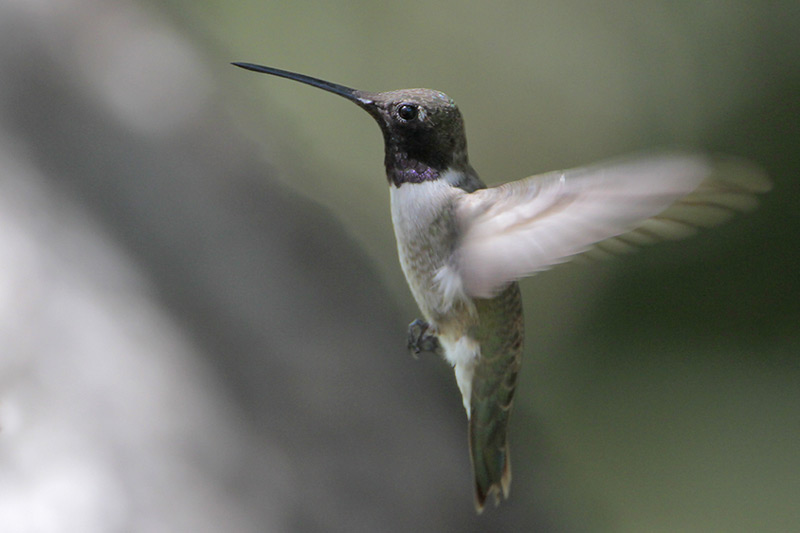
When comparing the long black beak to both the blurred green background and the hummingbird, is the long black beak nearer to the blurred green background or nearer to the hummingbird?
the hummingbird

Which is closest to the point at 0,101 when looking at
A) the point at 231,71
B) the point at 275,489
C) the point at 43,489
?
the point at 231,71

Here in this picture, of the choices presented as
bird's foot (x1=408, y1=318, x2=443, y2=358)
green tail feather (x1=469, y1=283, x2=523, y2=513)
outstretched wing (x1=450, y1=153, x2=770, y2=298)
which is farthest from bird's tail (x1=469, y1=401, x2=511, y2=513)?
outstretched wing (x1=450, y1=153, x2=770, y2=298)

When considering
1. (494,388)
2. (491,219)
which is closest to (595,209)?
(491,219)

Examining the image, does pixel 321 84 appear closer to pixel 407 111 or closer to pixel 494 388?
pixel 407 111

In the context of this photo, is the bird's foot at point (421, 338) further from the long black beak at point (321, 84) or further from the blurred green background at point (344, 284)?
the blurred green background at point (344, 284)

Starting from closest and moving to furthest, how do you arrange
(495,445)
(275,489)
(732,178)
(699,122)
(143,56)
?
(732,178)
(495,445)
(275,489)
(143,56)
(699,122)

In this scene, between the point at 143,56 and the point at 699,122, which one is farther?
the point at 699,122

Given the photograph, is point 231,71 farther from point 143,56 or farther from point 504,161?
point 504,161
